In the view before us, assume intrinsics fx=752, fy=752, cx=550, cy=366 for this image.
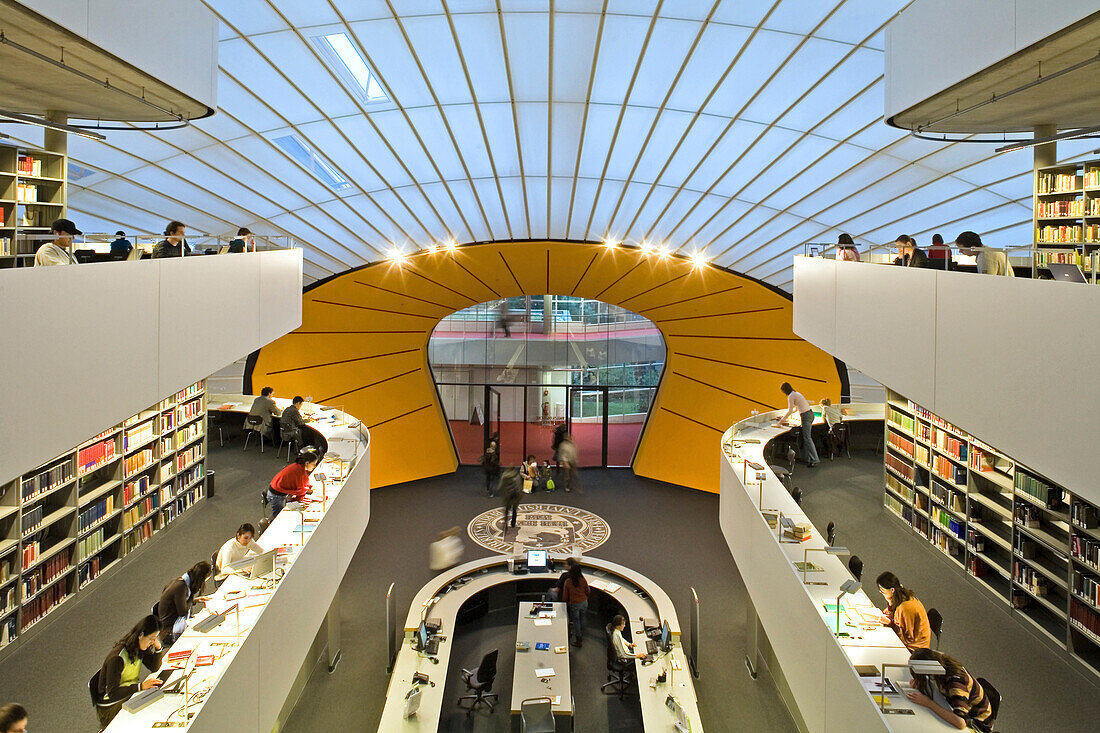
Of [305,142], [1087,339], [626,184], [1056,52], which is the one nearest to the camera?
[1087,339]

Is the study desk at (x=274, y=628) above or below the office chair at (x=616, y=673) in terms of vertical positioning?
above

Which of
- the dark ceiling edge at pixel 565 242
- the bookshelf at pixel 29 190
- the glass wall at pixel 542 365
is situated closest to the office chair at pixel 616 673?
the bookshelf at pixel 29 190

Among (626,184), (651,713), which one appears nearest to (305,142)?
(626,184)

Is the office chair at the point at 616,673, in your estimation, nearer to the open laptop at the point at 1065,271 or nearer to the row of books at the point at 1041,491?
the row of books at the point at 1041,491

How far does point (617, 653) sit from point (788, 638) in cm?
386

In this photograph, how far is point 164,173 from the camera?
15.3 m

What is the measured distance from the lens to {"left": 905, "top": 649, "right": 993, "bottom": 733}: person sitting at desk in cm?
621

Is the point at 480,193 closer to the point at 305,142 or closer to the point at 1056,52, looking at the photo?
the point at 305,142

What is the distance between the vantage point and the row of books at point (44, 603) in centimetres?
986

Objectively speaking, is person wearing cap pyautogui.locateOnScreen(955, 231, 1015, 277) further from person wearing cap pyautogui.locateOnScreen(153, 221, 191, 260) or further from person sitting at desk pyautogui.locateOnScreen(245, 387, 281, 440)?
person sitting at desk pyautogui.locateOnScreen(245, 387, 281, 440)

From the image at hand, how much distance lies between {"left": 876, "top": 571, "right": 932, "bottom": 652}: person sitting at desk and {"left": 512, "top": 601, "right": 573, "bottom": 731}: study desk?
4.88 metres

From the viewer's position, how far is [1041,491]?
9.91 metres

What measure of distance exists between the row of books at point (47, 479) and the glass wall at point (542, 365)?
17.4 metres

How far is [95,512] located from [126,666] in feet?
16.7
